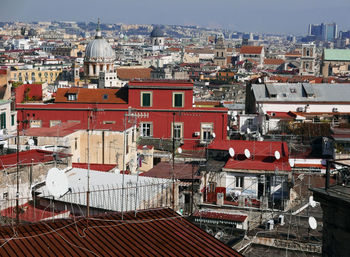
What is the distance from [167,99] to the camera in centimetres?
2319

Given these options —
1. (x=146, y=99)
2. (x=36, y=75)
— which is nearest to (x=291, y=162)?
(x=146, y=99)

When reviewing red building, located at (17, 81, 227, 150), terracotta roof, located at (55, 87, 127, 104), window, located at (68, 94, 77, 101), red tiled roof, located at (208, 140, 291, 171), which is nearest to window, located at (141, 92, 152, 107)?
red building, located at (17, 81, 227, 150)

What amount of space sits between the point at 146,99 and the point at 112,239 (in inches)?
690

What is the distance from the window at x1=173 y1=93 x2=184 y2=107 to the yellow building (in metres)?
38.1

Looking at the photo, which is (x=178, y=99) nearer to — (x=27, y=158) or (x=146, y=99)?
(x=146, y=99)

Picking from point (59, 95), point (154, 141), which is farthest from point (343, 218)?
point (59, 95)

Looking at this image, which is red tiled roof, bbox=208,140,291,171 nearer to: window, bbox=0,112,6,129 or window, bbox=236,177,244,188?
window, bbox=236,177,244,188

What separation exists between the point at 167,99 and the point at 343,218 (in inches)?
732

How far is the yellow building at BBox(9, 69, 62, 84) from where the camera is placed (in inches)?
2348

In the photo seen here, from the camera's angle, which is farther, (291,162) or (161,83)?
(161,83)

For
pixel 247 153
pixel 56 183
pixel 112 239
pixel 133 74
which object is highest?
pixel 133 74

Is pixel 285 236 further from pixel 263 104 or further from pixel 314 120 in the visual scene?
pixel 263 104

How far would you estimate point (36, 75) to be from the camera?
61812 mm

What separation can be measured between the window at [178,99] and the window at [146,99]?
0.89m
